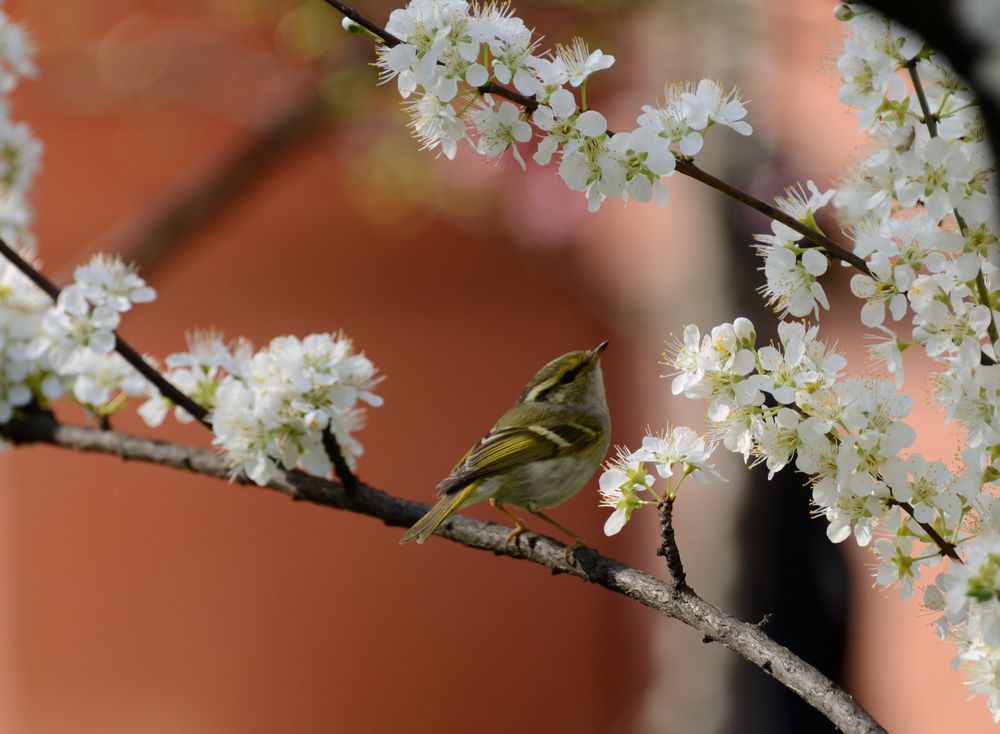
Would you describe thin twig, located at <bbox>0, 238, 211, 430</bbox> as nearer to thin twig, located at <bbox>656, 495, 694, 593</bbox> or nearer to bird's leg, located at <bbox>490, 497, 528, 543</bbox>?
bird's leg, located at <bbox>490, 497, 528, 543</bbox>

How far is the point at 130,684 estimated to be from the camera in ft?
25.1

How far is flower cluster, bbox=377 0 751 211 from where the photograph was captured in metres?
1.58

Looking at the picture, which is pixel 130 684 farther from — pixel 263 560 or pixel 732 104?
pixel 732 104

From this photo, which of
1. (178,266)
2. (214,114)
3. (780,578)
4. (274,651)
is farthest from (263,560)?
(780,578)

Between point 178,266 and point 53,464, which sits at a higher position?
point 178,266

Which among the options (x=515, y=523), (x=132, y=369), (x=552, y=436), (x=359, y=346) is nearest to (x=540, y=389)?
(x=552, y=436)

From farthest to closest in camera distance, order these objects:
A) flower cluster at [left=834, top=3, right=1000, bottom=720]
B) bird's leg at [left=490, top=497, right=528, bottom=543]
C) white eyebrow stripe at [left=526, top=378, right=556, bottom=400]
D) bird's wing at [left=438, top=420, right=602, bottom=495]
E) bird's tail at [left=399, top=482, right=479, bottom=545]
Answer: white eyebrow stripe at [left=526, top=378, right=556, bottom=400]
bird's wing at [left=438, top=420, right=602, bottom=495]
bird's tail at [left=399, top=482, right=479, bottom=545]
bird's leg at [left=490, top=497, right=528, bottom=543]
flower cluster at [left=834, top=3, right=1000, bottom=720]

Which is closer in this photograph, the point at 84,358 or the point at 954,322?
the point at 954,322

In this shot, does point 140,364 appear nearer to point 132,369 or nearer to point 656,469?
point 132,369

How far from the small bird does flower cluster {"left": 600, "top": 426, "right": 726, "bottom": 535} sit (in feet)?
3.56

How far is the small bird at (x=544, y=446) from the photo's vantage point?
9.84 feet

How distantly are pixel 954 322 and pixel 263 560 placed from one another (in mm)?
6765

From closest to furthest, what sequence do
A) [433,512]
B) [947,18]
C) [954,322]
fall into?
1. [947,18]
2. [954,322]
3. [433,512]

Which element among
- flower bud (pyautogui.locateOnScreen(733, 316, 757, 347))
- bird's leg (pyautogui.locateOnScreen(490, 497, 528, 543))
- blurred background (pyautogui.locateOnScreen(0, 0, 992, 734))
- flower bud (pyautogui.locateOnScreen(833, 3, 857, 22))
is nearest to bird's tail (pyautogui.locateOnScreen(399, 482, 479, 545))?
bird's leg (pyautogui.locateOnScreen(490, 497, 528, 543))
